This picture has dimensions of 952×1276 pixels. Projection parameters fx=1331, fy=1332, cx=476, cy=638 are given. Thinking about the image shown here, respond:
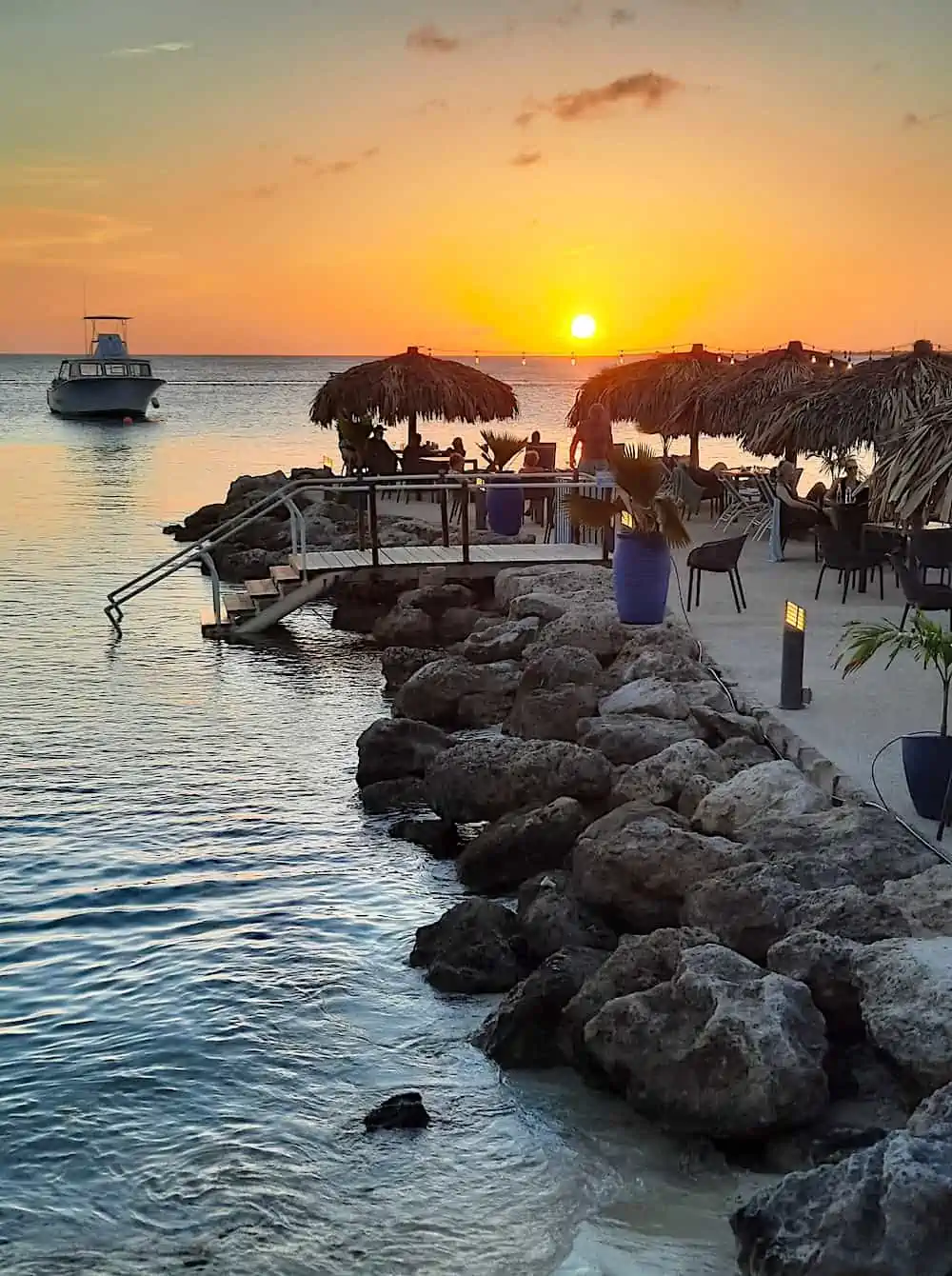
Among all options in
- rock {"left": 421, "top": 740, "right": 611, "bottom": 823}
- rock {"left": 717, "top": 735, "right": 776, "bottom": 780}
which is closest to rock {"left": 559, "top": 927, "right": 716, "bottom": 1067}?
rock {"left": 717, "top": 735, "right": 776, "bottom": 780}

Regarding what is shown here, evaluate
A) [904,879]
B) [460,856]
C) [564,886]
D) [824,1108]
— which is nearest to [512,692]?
[460,856]

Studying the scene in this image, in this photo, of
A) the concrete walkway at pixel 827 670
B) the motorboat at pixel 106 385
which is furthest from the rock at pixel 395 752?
the motorboat at pixel 106 385

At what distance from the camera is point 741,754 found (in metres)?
8.08

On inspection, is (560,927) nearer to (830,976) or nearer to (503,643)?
(830,976)

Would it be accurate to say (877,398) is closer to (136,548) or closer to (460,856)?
(460,856)

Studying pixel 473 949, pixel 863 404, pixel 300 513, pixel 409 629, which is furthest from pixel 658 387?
pixel 473 949

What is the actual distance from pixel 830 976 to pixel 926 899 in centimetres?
64

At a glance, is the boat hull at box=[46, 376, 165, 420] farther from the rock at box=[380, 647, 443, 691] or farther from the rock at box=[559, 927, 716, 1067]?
the rock at box=[559, 927, 716, 1067]

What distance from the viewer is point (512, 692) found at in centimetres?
1126

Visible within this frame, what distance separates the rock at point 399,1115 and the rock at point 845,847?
2059 millimetres

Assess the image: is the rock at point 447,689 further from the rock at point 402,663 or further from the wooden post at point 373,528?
the wooden post at point 373,528

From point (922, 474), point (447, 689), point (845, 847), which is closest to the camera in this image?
point (845, 847)

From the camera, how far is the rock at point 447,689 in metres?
11.0

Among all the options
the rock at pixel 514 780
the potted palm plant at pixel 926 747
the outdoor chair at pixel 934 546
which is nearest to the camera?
the potted palm plant at pixel 926 747
